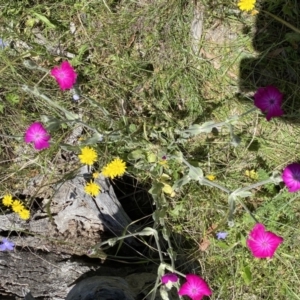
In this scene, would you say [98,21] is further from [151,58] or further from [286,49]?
[286,49]

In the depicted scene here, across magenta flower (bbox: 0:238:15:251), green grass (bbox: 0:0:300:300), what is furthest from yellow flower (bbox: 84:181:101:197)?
magenta flower (bbox: 0:238:15:251)

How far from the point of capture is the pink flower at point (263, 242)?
1.75 meters

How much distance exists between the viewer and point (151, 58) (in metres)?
2.33

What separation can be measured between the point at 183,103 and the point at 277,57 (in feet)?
1.66

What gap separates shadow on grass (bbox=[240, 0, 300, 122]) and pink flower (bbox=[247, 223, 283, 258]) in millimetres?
690

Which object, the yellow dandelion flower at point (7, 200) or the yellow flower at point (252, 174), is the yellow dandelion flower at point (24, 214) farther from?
the yellow flower at point (252, 174)

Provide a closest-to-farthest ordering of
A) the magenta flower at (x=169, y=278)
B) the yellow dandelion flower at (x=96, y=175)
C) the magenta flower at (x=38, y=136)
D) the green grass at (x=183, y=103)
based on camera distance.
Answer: the magenta flower at (x=169, y=278) < the magenta flower at (x=38, y=136) < the yellow dandelion flower at (x=96, y=175) < the green grass at (x=183, y=103)

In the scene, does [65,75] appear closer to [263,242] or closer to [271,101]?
[271,101]

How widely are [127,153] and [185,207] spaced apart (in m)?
0.39

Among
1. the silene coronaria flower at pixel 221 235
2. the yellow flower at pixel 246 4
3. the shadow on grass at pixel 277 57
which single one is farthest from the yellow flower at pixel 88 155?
the yellow flower at pixel 246 4

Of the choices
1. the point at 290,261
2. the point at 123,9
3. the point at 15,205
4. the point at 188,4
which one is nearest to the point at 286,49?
the point at 188,4

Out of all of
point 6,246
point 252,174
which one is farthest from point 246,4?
point 6,246

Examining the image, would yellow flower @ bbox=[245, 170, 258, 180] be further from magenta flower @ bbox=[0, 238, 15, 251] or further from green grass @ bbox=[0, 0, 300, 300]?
magenta flower @ bbox=[0, 238, 15, 251]

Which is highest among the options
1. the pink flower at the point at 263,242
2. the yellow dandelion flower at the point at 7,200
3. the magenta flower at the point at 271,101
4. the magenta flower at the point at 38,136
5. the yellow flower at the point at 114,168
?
the magenta flower at the point at 271,101
